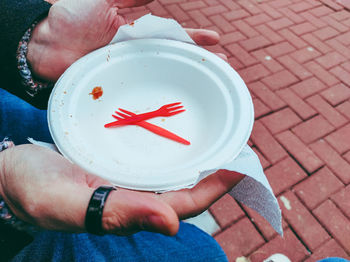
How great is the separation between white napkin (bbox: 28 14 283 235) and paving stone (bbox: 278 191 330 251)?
0.65 metres

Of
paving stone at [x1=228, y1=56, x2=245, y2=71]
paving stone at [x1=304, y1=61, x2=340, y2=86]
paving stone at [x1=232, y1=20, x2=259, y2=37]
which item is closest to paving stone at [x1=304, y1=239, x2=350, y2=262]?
paving stone at [x1=304, y1=61, x2=340, y2=86]

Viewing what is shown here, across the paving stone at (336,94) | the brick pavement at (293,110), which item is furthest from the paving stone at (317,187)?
the paving stone at (336,94)

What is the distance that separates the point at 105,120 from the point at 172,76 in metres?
0.42

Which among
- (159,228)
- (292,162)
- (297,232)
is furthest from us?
(292,162)

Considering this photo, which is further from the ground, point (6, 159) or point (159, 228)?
point (6, 159)

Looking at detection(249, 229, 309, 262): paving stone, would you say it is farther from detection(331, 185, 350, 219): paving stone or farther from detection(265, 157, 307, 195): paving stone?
detection(331, 185, 350, 219): paving stone

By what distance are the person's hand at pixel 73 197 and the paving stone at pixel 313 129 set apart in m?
1.36

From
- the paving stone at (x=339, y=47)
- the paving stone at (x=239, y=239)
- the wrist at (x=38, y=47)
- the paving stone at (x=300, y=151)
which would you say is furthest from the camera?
the paving stone at (x=339, y=47)

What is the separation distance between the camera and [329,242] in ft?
5.40

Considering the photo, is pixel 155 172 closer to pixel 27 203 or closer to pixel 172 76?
pixel 27 203

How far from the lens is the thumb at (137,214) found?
761 mm

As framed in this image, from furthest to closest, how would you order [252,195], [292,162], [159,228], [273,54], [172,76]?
1. [273,54]
2. [292,162]
3. [172,76]
4. [252,195]
5. [159,228]

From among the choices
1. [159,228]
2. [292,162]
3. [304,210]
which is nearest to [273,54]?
[292,162]

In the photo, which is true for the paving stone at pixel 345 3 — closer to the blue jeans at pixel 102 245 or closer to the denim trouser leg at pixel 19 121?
the blue jeans at pixel 102 245
